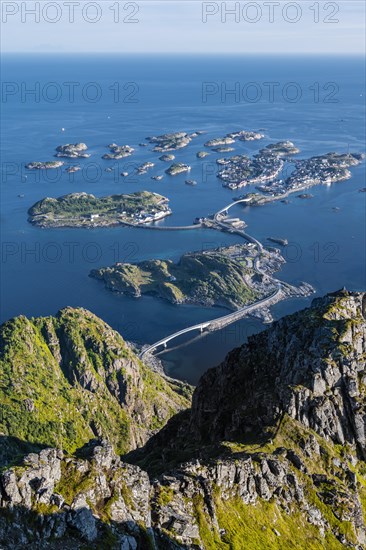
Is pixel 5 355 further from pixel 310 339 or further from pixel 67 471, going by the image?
pixel 67 471

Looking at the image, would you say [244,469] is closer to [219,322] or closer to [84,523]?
[84,523]

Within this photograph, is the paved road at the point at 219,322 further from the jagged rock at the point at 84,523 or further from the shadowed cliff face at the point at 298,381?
the jagged rock at the point at 84,523

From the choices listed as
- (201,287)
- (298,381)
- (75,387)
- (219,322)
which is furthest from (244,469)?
(201,287)

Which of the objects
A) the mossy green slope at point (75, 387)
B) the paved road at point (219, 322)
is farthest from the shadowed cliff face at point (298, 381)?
the paved road at point (219, 322)

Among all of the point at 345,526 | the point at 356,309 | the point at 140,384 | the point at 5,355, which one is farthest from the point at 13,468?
the point at 140,384

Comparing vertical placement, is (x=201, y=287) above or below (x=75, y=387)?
above

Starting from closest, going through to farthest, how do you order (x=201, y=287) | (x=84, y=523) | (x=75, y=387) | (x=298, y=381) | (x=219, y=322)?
1. (x=84, y=523)
2. (x=298, y=381)
3. (x=75, y=387)
4. (x=219, y=322)
5. (x=201, y=287)
